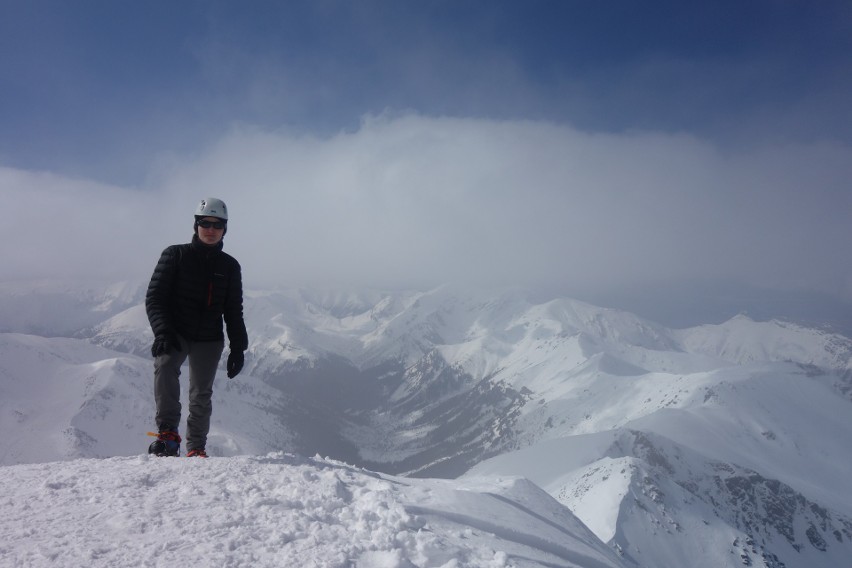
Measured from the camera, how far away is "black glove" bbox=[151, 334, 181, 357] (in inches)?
351

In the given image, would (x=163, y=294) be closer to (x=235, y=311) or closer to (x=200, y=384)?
(x=235, y=311)

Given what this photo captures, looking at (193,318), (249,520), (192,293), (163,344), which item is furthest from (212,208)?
(249,520)

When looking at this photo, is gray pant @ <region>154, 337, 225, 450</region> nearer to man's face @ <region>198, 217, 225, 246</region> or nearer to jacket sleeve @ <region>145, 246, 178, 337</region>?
jacket sleeve @ <region>145, 246, 178, 337</region>

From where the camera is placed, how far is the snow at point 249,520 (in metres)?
5.17

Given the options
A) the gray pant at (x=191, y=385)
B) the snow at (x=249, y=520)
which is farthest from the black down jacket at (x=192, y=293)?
the snow at (x=249, y=520)

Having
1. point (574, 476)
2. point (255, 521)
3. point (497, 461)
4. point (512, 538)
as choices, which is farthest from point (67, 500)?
point (497, 461)

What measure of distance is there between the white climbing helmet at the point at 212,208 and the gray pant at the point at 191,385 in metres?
2.51

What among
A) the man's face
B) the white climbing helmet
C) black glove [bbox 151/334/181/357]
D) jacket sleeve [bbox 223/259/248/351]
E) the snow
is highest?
the white climbing helmet

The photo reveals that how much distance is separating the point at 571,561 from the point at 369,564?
396 cm

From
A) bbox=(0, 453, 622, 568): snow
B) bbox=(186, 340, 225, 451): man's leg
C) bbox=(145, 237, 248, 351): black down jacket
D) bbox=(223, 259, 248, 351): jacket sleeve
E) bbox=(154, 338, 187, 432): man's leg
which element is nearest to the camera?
bbox=(0, 453, 622, 568): snow

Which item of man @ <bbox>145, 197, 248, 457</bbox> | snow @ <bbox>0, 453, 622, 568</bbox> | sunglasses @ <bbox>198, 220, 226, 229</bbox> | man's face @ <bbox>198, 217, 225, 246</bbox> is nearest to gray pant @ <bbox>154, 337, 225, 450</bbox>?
man @ <bbox>145, 197, 248, 457</bbox>

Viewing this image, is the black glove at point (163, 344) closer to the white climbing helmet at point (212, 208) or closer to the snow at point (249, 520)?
the snow at point (249, 520)

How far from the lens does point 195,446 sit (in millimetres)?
9641

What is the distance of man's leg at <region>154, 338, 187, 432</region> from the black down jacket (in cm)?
42
